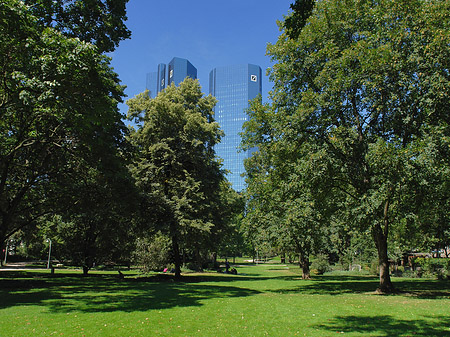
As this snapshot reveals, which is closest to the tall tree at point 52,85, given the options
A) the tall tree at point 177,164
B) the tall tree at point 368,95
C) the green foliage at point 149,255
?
the tall tree at point 177,164

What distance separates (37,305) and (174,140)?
1902 centimetres

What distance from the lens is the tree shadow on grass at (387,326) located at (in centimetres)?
827

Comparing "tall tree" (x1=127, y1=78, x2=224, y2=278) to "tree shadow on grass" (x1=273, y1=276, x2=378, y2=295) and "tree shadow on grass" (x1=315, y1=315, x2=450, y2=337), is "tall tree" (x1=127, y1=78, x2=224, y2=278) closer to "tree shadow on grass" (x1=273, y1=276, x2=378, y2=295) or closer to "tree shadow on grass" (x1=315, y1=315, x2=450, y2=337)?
"tree shadow on grass" (x1=273, y1=276, x2=378, y2=295)

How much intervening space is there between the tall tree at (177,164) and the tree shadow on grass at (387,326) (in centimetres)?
1609

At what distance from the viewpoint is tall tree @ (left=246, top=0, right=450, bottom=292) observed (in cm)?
1470

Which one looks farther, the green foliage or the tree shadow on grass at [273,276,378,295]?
the green foliage

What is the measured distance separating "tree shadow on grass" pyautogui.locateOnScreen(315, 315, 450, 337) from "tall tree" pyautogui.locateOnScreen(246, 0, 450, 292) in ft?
19.4

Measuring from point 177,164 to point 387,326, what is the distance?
869 inches

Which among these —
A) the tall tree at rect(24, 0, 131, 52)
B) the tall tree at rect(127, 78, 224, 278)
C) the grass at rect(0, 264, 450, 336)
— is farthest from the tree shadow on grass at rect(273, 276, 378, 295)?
the tall tree at rect(24, 0, 131, 52)

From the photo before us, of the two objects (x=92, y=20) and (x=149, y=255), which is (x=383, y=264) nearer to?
(x=149, y=255)

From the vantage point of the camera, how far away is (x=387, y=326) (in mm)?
9031

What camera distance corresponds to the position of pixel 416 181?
47.6 ft

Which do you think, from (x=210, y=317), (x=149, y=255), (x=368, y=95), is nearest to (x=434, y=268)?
(x=368, y=95)

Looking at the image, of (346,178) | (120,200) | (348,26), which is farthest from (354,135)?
(120,200)
